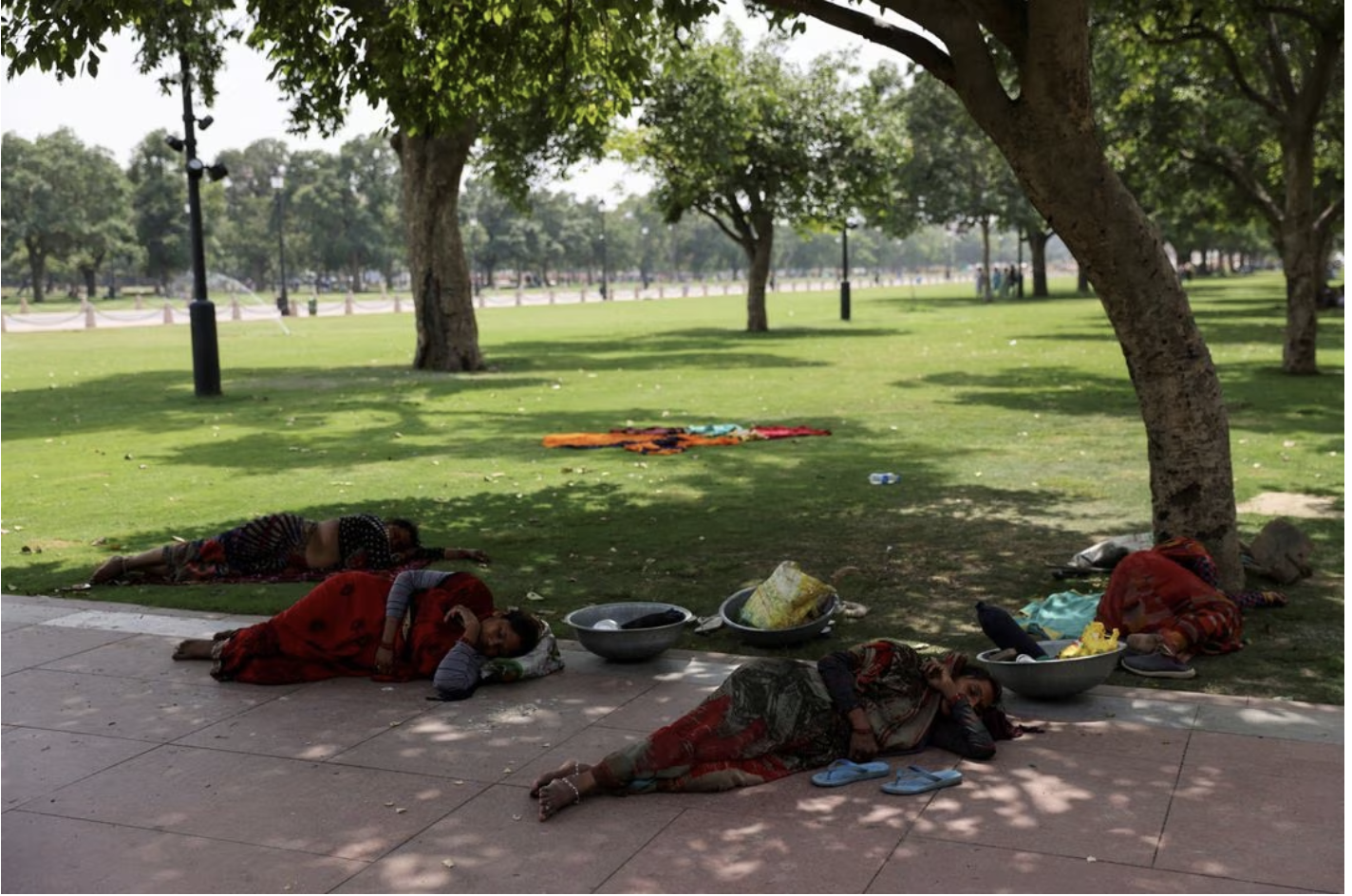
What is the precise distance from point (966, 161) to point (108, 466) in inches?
1991

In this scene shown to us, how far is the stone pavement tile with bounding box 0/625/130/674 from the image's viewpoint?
736 cm

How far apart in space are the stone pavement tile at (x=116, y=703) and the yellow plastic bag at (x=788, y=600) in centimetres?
254

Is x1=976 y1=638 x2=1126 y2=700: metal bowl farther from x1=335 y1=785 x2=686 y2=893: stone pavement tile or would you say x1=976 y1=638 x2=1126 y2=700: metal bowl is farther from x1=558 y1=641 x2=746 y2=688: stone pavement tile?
x1=335 y1=785 x2=686 y2=893: stone pavement tile

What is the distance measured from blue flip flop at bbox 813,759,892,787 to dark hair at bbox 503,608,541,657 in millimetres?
1947

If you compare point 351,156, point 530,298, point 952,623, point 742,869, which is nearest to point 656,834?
point 742,869

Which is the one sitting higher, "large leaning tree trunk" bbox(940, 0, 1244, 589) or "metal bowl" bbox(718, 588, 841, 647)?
"large leaning tree trunk" bbox(940, 0, 1244, 589)

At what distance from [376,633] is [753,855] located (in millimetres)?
2949

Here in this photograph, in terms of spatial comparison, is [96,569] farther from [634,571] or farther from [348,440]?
[348,440]

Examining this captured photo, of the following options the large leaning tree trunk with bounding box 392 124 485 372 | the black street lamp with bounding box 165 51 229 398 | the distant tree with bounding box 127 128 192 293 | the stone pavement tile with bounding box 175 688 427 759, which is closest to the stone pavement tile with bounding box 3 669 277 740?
the stone pavement tile with bounding box 175 688 427 759

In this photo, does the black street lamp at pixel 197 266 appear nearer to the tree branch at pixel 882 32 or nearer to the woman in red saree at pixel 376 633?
the tree branch at pixel 882 32

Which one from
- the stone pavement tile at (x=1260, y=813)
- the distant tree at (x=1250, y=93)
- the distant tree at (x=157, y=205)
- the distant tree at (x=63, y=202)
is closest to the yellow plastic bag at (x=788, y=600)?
the stone pavement tile at (x=1260, y=813)

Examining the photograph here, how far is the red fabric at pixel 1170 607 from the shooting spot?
23.6ft

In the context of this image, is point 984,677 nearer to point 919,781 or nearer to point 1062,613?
point 919,781

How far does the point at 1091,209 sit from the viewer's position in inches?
324
